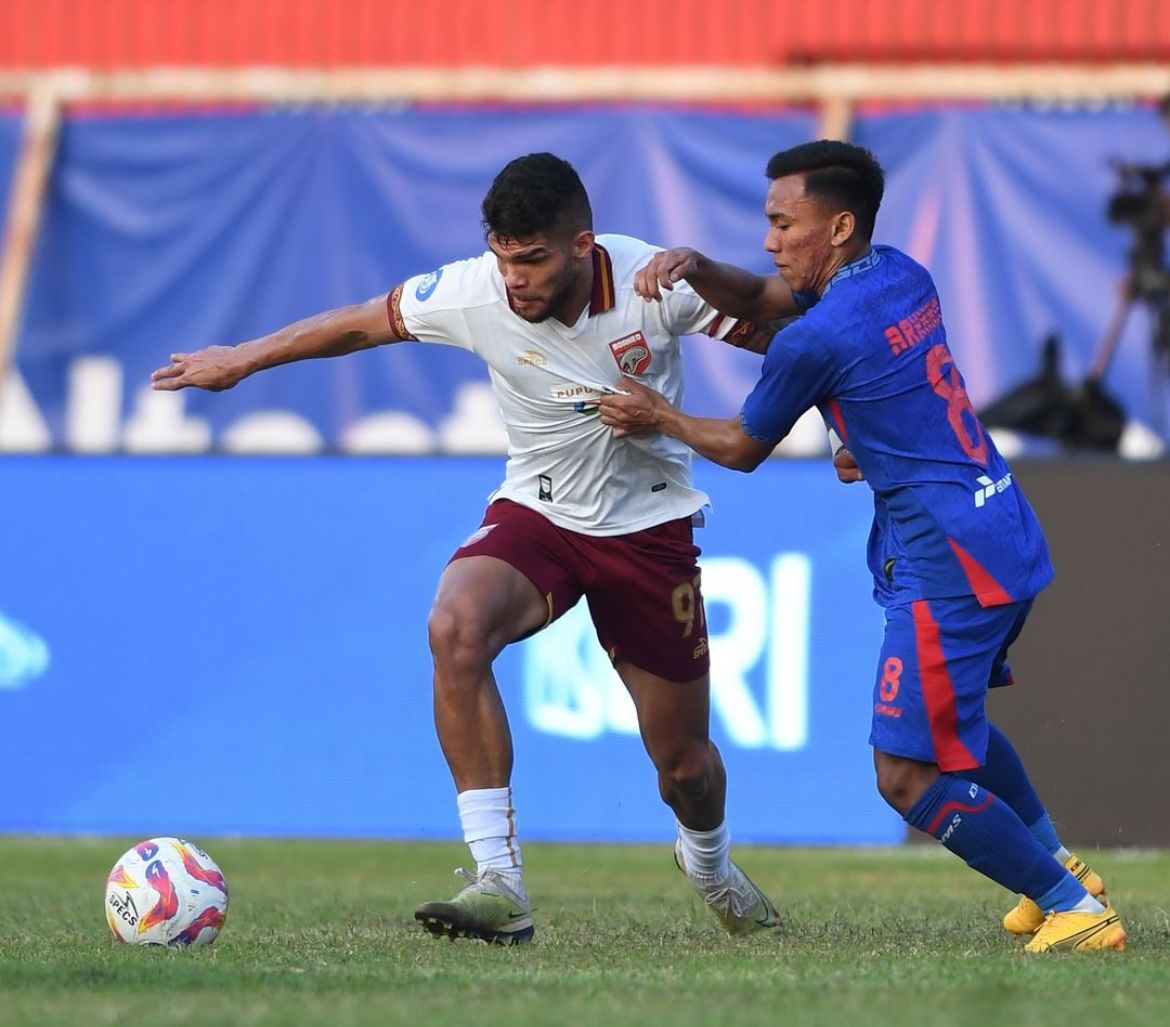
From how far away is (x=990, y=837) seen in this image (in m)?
5.88

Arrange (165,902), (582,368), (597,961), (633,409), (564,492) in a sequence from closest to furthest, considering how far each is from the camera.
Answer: (597,961), (165,902), (633,409), (582,368), (564,492)

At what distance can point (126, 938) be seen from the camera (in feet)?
20.3

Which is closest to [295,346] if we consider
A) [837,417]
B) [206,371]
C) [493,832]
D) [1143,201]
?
[206,371]

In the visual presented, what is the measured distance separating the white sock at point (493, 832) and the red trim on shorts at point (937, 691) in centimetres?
121

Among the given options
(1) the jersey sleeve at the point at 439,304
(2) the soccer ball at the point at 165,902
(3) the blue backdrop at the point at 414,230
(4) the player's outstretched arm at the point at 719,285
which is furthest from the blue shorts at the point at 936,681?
(3) the blue backdrop at the point at 414,230

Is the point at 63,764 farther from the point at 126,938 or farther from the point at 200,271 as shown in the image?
the point at 200,271

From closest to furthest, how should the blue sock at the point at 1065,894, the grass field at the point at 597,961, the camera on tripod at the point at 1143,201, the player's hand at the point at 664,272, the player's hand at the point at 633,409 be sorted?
the grass field at the point at 597,961, the blue sock at the point at 1065,894, the player's hand at the point at 664,272, the player's hand at the point at 633,409, the camera on tripod at the point at 1143,201

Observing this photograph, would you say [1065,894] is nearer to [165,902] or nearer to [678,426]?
[678,426]

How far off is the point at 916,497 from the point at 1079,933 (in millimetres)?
1240

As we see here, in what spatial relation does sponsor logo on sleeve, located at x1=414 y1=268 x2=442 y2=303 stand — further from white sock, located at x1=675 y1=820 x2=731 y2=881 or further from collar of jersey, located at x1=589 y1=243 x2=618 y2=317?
white sock, located at x1=675 y1=820 x2=731 y2=881

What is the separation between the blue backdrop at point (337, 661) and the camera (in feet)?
32.2

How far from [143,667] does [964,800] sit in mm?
A: 5295

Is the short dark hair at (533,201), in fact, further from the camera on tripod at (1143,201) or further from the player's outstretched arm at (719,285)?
the camera on tripod at (1143,201)

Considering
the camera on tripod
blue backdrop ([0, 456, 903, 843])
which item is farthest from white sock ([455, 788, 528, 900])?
the camera on tripod
